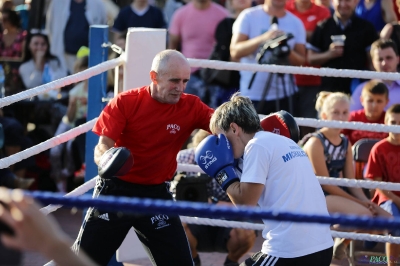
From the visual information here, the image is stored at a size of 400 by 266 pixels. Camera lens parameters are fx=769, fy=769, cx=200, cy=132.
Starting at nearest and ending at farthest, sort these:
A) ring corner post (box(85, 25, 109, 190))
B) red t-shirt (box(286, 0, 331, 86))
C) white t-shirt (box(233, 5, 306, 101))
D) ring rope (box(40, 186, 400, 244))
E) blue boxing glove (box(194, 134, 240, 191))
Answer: blue boxing glove (box(194, 134, 240, 191)), ring rope (box(40, 186, 400, 244)), ring corner post (box(85, 25, 109, 190)), white t-shirt (box(233, 5, 306, 101)), red t-shirt (box(286, 0, 331, 86))

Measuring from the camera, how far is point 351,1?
6.52 metres

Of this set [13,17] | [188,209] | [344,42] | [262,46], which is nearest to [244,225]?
[262,46]

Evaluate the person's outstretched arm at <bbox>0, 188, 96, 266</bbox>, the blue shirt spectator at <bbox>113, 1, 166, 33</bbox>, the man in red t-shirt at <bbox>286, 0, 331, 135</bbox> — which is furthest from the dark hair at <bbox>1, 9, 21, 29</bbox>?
the person's outstretched arm at <bbox>0, 188, 96, 266</bbox>

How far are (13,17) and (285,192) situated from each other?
517cm

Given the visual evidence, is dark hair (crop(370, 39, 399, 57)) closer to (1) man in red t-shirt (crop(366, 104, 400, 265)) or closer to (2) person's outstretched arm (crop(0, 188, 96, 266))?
(1) man in red t-shirt (crop(366, 104, 400, 265))

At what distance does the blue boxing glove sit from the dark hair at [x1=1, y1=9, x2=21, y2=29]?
4.82 m

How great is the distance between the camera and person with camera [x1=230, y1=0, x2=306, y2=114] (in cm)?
612

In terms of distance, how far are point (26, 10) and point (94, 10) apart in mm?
1100

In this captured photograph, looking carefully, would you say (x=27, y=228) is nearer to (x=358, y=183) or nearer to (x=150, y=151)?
(x=150, y=151)

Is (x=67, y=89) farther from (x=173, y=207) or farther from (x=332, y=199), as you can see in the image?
(x=173, y=207)

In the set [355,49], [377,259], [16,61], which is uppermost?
[355,49]

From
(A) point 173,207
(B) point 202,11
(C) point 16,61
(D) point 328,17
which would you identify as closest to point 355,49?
(D) point 328,17

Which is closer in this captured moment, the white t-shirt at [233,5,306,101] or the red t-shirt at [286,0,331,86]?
the white t-shirt at [233,5,306,101]

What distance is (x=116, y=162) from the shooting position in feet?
10.7
